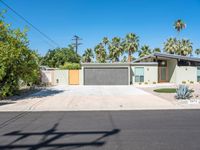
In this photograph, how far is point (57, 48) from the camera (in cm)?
5484

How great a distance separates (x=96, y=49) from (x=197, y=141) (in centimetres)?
5431

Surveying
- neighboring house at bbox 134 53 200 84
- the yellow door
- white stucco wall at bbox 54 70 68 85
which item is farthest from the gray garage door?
neighboring house at bbox 134 53 200 84

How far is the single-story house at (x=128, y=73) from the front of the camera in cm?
3137

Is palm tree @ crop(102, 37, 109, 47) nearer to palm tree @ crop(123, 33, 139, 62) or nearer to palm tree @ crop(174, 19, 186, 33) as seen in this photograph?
palm tree @ crop(123, 33, 139, 62)

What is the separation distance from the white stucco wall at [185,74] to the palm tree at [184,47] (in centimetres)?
2356

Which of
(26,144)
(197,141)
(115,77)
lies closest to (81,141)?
(26,144)

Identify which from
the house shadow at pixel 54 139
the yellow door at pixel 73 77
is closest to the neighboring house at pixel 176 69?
the yellow door at pixel 73 77

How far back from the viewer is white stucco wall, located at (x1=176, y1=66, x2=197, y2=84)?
3162 cm

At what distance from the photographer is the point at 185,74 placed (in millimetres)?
31859

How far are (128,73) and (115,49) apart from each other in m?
23.8

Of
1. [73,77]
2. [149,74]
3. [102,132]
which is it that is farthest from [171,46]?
[102,132]

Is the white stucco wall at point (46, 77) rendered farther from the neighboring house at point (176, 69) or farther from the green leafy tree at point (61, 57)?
the green leafy tree at point (61, 57)

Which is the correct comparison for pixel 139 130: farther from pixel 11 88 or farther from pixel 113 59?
pixel 113 59

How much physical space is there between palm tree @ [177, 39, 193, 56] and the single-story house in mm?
23185
